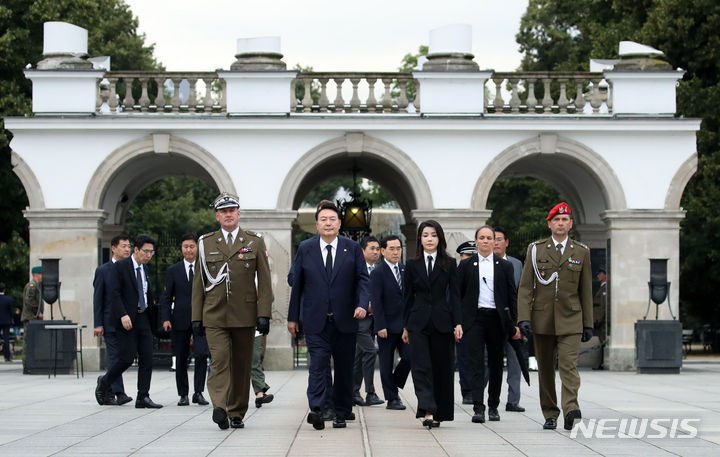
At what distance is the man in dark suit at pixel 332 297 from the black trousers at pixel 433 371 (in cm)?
63

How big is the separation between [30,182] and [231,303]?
471 inches

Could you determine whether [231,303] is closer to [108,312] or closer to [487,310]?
[487,310]

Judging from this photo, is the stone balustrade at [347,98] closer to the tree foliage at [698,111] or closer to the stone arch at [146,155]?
the stone arch at [146,155]

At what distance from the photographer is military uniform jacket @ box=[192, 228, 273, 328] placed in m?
12.4

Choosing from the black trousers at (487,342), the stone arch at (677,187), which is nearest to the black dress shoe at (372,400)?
the black trousers at (487,342)

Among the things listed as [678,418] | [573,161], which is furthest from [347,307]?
[573,161]

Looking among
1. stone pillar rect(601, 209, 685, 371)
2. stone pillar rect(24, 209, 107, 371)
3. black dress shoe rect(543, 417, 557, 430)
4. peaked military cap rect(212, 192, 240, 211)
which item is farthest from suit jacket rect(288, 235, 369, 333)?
stone pillar rect(601, 209, 685, 371)

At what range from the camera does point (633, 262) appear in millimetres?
23516

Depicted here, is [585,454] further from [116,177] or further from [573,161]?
[116,177]

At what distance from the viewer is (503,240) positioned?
14.7 m

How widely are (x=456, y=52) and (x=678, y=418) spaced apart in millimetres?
11733

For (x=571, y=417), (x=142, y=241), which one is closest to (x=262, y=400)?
(x=142, y=241)

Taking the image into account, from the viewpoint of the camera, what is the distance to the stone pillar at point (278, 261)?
23281mm

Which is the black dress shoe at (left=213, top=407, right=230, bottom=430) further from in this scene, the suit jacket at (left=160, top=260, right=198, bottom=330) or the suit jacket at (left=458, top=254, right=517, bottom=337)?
the suit jacket at (left=160, top=260, right=198, bottom=330)
